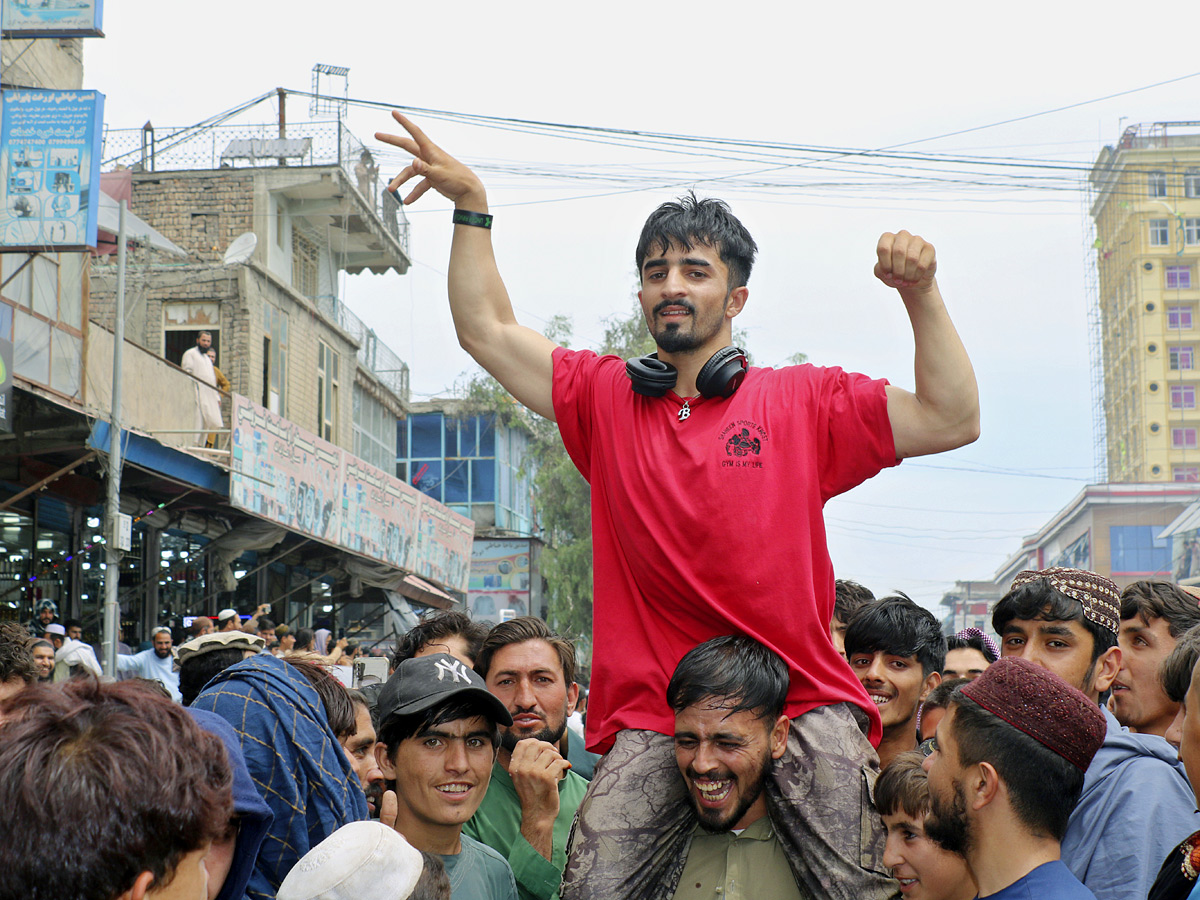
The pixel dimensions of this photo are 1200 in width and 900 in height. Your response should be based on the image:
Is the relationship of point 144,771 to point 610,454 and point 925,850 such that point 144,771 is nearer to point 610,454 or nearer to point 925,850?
point 610,454

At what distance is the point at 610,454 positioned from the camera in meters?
3.54

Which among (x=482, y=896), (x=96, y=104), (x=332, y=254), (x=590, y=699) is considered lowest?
(x=482, y=896)

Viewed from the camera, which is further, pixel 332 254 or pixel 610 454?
pixel 332 254

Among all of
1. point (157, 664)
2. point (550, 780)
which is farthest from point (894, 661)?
point (157, 664)

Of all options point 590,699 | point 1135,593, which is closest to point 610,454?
point 590,699

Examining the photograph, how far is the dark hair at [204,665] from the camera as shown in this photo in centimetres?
477

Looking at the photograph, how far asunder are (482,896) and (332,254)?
91.3ft

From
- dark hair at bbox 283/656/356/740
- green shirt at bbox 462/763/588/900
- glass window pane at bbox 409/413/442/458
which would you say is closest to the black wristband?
dark hair at bbox 283/656/356/740

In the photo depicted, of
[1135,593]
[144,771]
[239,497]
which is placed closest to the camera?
[144,771]

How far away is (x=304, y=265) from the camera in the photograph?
2862 centimetres

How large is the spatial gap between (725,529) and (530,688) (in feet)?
6.59

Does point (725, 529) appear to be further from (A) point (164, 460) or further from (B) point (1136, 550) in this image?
(B) point (1136, 550)

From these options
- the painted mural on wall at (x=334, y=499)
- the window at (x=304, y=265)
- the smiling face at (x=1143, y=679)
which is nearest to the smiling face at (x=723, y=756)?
the smiling face at (x=1143, y=679)

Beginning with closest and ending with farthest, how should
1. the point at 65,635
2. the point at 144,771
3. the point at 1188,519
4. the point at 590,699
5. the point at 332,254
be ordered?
the point at 144,771
the point at 590,699
the point at 65,635
the point at 332,254
the point at 1188,519
